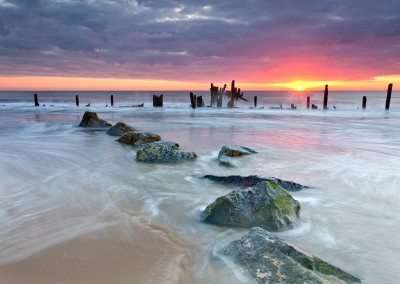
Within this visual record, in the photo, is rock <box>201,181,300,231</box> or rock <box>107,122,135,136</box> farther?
rock <box>107,122,135,136</box>

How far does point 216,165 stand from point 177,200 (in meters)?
2.65

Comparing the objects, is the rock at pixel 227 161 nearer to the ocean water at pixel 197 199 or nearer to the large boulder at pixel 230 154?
the large boulder at pixel 230 154

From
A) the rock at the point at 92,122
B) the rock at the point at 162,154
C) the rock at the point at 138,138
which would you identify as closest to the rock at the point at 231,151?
the rock at the point at 162,154

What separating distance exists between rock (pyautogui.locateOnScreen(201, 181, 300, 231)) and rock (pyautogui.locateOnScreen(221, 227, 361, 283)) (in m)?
0.88

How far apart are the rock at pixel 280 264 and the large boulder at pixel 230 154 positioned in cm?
452

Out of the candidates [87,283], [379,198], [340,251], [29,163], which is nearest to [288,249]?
[340,251]

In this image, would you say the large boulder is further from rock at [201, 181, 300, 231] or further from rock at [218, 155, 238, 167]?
rock at [201, 181, 300, 231]

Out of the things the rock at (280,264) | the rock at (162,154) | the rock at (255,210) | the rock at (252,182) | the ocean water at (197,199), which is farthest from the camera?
the rock at (162,154)

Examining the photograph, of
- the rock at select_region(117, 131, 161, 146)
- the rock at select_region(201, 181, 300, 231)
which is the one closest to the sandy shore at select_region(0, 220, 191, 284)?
the rock at select_region(201, 181, 300, 231)

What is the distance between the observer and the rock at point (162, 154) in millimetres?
8047

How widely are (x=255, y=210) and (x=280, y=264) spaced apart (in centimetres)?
139

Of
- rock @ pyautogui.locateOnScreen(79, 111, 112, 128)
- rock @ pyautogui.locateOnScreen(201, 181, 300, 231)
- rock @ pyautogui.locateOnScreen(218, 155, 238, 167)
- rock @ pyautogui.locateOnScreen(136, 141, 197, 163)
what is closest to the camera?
rock @ pyautogui.locateOnScreen(201, 181, 300, 231)

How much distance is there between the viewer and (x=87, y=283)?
2924 mm

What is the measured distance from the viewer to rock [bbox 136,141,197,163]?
317 inches
